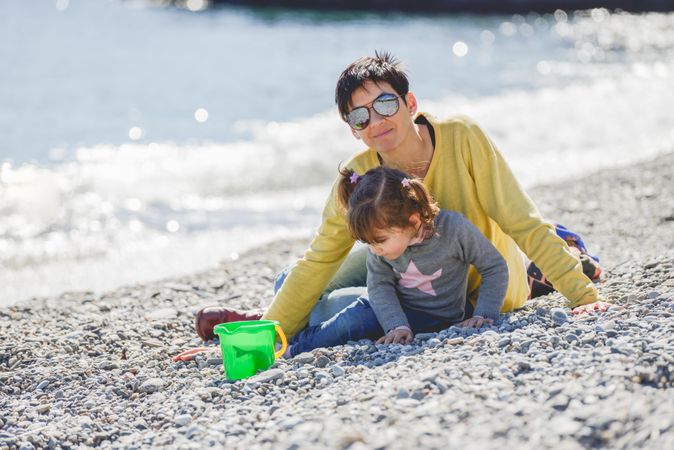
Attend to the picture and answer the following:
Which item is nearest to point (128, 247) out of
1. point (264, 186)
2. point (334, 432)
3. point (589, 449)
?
point (264, 186)

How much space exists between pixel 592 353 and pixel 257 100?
14.2 m

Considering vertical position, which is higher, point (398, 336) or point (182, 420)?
point (398, 336)

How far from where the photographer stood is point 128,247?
8.79m

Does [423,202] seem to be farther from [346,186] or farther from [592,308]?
[592,308]

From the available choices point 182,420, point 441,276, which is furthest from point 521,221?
point 182,420

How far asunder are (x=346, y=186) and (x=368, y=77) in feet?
1.86

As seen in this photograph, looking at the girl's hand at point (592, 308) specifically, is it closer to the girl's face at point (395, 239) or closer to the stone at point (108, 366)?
the girl's face at point (395, 239)

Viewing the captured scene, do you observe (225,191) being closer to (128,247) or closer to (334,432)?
(128,247)

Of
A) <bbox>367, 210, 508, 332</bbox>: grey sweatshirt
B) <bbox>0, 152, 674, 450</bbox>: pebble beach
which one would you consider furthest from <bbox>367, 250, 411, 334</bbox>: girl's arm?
<bbox>0, 152, 674, 450</bbox>: pebble beach

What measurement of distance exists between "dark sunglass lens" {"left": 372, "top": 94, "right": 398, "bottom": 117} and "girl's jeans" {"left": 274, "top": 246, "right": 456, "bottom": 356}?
38.4 inches

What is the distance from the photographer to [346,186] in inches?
166

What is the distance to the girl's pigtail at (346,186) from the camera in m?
4.20

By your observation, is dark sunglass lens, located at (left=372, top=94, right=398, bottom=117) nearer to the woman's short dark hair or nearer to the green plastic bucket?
the woman's short dark hair

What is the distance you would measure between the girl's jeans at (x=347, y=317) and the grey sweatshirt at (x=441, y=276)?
0.09 metres
